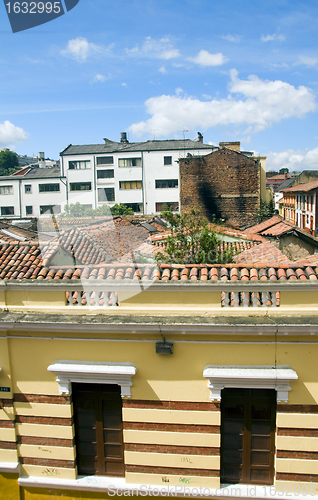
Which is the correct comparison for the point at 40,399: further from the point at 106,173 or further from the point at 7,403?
the point at 106,173

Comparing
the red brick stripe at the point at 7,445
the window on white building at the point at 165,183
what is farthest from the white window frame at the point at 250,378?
the window on white building at the point at 165,183

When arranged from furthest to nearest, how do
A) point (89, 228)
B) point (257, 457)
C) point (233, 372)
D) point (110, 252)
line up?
point (89, 228)
point (110, 252)
point (257, 457)
point (233, 372)

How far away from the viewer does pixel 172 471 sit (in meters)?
6.56

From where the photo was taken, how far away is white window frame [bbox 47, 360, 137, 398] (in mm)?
6410

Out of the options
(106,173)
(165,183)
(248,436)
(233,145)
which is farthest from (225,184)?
(248,436)

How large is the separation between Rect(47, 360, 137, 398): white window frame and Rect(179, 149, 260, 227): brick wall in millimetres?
25072

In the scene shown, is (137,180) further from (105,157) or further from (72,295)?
(72,295)

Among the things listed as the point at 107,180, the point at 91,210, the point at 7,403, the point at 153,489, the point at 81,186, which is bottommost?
the point at 153,489

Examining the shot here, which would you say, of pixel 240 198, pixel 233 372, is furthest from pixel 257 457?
pixel 240 198

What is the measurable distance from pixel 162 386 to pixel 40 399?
2262 millimetres

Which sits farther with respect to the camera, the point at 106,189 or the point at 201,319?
the point at 106,189

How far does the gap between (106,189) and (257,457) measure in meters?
44.7

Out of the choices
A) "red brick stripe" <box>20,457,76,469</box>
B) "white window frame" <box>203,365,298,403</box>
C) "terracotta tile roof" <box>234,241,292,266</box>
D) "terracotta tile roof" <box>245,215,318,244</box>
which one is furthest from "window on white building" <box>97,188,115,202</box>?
"white window frame" <box>203,365,298,403</box>

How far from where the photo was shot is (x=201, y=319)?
6.17 m
